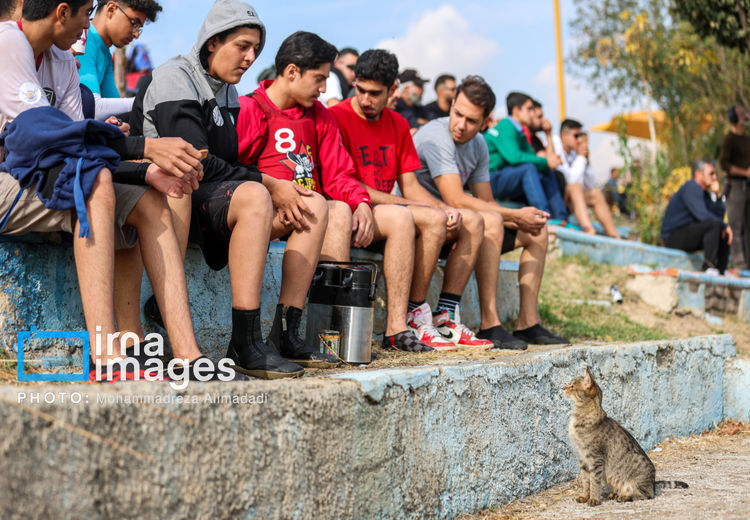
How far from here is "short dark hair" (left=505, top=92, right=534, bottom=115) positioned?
9.20 m

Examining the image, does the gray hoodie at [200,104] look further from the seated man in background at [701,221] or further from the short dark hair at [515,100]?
the seated man in background at [701,221]

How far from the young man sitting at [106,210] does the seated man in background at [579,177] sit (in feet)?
25.7

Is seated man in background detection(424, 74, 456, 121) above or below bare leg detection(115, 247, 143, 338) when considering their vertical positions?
above

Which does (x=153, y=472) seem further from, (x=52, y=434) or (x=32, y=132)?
(x=32, y=132)

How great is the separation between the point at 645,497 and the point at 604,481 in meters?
0.19

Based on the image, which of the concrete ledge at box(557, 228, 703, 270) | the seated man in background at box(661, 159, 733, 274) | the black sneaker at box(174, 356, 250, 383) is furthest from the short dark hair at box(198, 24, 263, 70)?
the seated man in background at box(661, 159, 733, 274)

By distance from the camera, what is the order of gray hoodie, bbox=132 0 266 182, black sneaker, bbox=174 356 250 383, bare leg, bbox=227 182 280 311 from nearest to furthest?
1. black sneaker, bbox=174 356 250 383
2. bare leg, bbox=227 182 280 311
3. gray hoodie, bbox=132 0 266 182

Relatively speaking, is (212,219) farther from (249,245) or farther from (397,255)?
(397,255)

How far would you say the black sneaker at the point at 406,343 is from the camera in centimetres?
418

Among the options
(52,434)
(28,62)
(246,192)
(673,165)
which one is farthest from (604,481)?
(673,165)

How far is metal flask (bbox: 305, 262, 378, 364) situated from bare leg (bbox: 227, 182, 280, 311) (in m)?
0.62

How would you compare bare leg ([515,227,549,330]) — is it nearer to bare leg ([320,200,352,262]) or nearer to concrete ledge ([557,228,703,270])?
bare leg ([320,200,352,262])

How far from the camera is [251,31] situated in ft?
11.6

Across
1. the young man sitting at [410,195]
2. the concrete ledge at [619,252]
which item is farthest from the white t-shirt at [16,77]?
the concrete ledge at [619,252]
